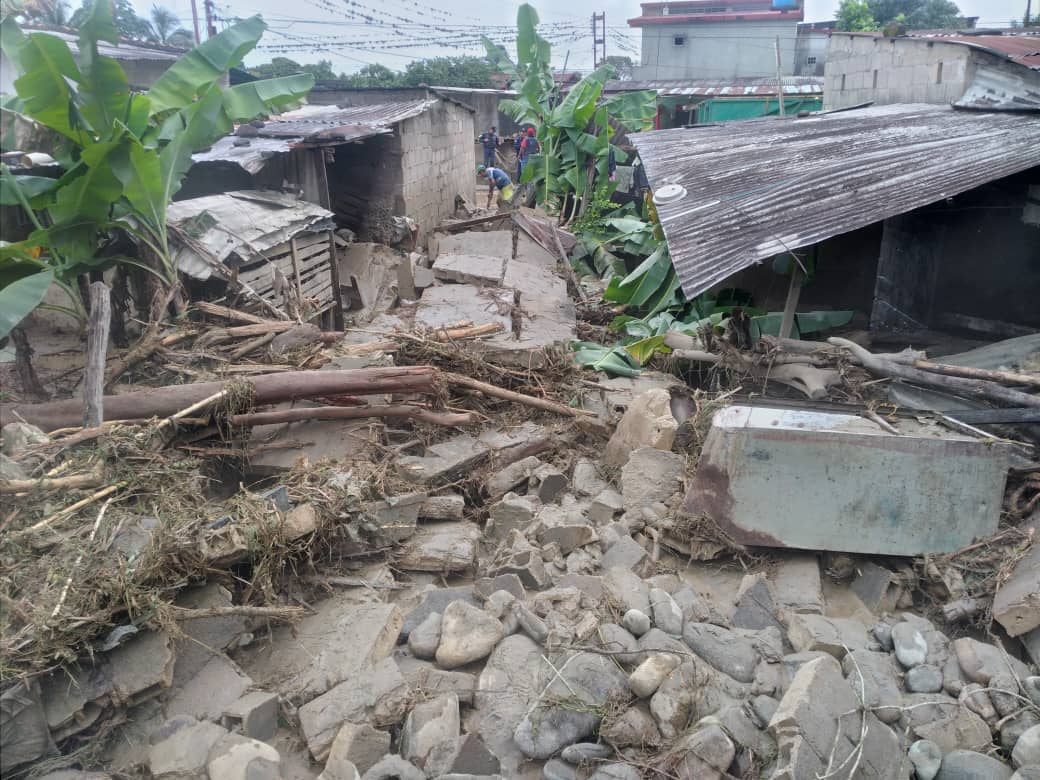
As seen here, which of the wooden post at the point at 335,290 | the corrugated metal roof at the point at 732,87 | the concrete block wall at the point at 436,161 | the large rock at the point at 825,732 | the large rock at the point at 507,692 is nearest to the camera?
the large rock at the point at 825,732

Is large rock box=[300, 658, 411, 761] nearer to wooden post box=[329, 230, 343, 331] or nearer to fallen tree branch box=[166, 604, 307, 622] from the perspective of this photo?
fallen tree branch box=[166, 604, 307, 622]

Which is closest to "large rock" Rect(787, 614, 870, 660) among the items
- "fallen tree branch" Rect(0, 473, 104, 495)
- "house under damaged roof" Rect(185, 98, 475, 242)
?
"fallen tree branch" Rect(0, 473, 104, 495)

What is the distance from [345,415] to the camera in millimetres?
5742

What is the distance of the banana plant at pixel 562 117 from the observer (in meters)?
15.6

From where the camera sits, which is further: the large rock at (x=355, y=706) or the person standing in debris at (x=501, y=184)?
the person standing in debris at (x=501, y=184)

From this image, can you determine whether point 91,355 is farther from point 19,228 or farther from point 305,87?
point 305,87

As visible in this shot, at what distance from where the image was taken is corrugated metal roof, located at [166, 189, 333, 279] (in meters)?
6.95

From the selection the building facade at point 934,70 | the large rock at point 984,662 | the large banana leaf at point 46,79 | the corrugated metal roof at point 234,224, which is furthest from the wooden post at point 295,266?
the building facade at point 934,70

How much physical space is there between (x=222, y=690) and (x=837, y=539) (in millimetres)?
3558

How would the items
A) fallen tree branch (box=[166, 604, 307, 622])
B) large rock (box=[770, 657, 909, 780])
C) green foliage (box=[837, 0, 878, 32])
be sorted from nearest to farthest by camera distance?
1. large rock (box=[770, 657, 909, 780])
2. fallen tree branch (box=[166, 604, 307, 622])
3. green foliage (box=[837, 0, 878, 32])

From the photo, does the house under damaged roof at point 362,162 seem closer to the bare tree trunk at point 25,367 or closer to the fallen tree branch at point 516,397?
the bare tree trunk at point 25,367

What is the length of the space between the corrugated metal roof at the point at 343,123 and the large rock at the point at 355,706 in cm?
805

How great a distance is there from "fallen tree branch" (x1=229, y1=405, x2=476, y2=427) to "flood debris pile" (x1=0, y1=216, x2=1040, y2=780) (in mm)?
28

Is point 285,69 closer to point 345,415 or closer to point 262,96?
point 262,96
